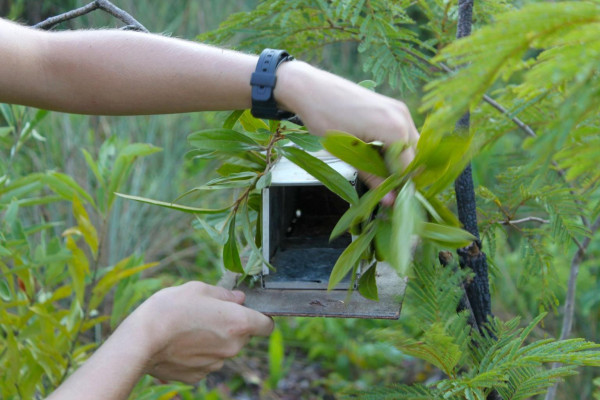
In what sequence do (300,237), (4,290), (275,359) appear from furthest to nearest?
1. (275,359)
2. (4,290)
3. (300,237)

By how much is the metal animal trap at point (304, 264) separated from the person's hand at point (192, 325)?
33 millimetres

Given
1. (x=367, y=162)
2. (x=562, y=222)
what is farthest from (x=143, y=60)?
(x=562, y=222)

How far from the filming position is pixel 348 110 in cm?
75

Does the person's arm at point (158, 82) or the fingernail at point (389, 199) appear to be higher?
the person's arm at point (158, 82)

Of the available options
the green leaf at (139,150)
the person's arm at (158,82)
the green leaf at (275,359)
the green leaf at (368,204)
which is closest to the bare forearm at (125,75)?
the person's arm at (158,82)

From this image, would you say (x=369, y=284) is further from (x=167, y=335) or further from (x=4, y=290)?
(x=4, y=290)

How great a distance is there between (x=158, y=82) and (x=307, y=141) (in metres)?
0.22

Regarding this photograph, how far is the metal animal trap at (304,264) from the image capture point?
2.78 ft

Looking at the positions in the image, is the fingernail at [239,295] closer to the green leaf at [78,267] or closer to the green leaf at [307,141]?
the green leaf at [307,141]

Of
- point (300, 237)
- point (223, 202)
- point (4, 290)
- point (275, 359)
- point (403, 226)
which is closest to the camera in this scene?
point (403, 226)

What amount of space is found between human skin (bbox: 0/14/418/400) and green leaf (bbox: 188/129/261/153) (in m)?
0.05

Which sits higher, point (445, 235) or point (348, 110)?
point (348, 110)

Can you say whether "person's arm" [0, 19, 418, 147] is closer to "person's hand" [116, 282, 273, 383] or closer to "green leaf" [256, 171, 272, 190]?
"green leaf" [256, 171, 272, 190]

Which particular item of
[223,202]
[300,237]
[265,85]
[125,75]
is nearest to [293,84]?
[265,85]
